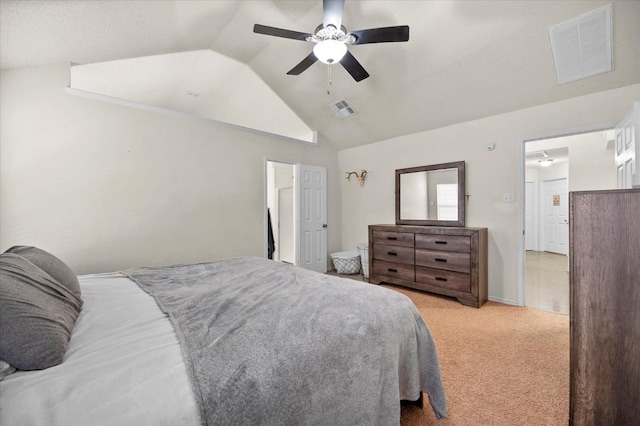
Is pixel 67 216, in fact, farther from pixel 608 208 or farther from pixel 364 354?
pixel 608 208

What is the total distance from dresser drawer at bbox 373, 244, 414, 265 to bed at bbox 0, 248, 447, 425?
2191 mm

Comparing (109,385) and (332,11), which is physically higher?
(332,11)

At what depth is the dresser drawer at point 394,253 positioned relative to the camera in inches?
144

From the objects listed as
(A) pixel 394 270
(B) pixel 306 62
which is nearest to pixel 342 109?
(B) pixel 306 62

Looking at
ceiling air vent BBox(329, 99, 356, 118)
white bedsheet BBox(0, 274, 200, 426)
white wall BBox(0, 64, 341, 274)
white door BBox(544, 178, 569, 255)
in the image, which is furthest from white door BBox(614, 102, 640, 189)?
white door BBox(544, 178, 569, 255)

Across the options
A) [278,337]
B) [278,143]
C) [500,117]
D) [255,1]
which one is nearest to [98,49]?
[255,1]

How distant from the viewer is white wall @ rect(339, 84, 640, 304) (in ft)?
8.89

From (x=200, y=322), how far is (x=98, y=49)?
2.87m

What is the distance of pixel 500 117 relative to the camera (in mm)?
3266

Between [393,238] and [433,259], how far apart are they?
0.62 m

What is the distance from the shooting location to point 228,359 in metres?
0.89

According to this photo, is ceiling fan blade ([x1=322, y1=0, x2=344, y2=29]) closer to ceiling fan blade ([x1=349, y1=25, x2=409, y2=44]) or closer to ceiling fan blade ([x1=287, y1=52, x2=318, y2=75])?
ceiling fan blade ([x1=349, y1=25, x2=409, y2=44])

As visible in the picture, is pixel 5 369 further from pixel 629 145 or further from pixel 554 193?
pixel 554 193

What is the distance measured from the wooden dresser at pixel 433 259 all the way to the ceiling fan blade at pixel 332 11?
8.32ft
